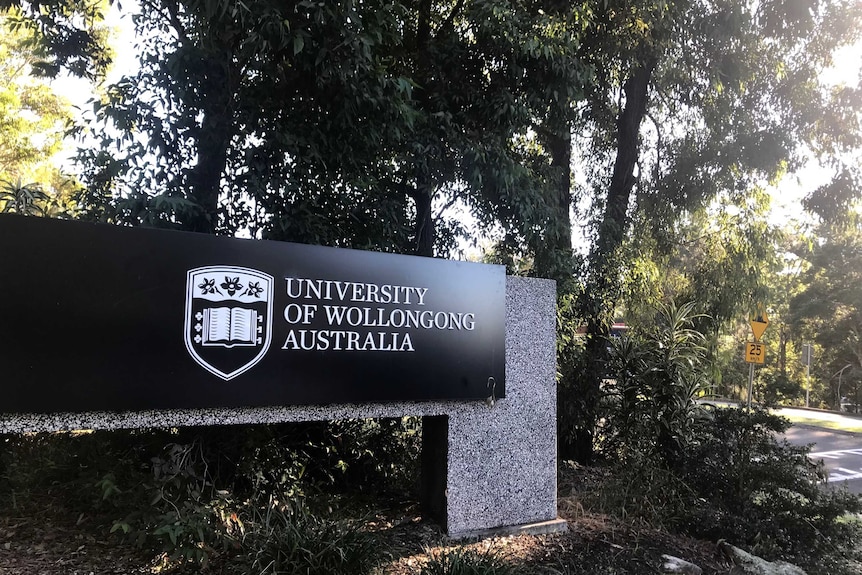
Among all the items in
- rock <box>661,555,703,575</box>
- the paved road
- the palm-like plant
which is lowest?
the paved road

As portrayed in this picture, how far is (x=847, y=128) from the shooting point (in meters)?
8.59

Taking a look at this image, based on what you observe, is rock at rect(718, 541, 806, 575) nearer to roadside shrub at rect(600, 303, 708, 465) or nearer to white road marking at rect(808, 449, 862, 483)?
roadside shrub at rect(600, 303, 708, 465)

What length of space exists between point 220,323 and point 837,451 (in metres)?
14.8

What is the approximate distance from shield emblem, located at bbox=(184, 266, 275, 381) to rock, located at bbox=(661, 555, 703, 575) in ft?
10.4

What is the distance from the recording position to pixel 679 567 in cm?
409

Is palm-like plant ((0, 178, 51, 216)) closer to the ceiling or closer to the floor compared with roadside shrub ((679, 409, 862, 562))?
closer to the ceiling

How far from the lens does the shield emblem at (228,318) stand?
3.33 m

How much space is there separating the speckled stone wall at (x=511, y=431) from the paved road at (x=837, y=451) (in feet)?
17.5

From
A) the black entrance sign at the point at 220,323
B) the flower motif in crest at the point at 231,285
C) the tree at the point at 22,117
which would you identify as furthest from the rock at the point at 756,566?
the tree at the point at 22,117

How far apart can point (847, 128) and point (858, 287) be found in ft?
59.0

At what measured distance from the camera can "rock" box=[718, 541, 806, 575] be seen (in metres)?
3.95

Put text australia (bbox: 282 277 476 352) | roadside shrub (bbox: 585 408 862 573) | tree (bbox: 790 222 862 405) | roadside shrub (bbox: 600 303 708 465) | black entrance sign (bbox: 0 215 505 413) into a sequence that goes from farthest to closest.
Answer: tree (bbox: 790 222 862 405), roadside shrub (bbox: 600 303 708 465), roadside shrub (bbox: 585 408 862 573), text australia (bbox: 282 277 476 352), black entrance sign (bbox: 0 215 505 413)

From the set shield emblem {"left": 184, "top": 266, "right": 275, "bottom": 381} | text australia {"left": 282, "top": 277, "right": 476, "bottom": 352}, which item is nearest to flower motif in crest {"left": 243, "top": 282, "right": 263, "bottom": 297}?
shield emblem {"left": 184, "top": 266, "right": 275, "bottom": 381}

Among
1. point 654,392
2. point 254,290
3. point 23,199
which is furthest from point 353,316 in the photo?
point 654,392
